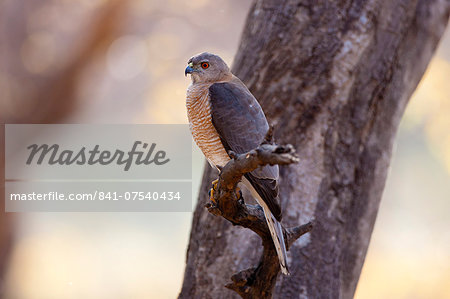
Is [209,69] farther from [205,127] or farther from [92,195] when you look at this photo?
[92,195]

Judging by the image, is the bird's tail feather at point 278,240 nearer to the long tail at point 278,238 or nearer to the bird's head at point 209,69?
the long tail at point 278,238

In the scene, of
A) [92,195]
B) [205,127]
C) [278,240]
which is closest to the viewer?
[278,240]

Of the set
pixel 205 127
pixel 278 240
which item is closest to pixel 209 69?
pixel 205 127

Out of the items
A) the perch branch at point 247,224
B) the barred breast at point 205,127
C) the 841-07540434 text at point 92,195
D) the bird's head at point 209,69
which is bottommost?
the 841-07540434 text at point 92,195

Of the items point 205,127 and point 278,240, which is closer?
point 278,240

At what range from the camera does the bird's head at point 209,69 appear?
268cm

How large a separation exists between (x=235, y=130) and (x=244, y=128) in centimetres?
4

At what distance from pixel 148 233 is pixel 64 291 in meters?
1.24

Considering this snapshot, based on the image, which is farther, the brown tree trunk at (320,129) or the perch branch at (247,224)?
the brown tree trunk at (320,129)

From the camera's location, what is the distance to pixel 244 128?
2.43m

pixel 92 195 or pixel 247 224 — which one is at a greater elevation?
pixel 247 224

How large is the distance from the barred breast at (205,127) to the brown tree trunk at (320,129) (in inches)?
30.6

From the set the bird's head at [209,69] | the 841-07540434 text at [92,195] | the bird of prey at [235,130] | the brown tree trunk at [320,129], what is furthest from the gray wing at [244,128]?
the 841-07540434 text at [92,195]

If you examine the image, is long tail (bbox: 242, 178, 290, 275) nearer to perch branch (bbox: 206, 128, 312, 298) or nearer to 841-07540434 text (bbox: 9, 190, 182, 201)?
perch branch (bbox: 206, 128, 312, 298)
